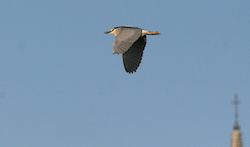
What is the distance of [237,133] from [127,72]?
1994cm

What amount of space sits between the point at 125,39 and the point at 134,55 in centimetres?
345

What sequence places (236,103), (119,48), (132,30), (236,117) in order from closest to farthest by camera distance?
(119,48)
(132,30)
(236,103)
(236,117)

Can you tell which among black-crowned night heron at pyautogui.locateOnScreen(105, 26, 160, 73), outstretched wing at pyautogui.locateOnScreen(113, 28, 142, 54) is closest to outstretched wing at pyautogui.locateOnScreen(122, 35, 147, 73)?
black-crowned night heron at pyautogui.locateOnScreen(105, 26, 160, 73)

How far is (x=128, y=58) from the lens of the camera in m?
52.9

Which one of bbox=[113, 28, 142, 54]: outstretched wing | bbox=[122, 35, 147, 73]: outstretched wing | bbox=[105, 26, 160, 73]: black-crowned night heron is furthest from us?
bbox=[122, 35, 147, 73]: outstretched wing

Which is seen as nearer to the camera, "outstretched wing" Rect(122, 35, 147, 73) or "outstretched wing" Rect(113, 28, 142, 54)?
"outstretched wing" Rect(113, 28, 142, 54)

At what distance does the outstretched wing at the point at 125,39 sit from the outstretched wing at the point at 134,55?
118cm

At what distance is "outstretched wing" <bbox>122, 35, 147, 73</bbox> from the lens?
173 feet

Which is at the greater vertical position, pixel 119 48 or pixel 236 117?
pixel 236 117

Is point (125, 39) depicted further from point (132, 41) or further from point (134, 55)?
point (134, 55)

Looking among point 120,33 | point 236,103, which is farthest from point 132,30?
point 236,103

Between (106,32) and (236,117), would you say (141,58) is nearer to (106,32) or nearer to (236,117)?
(106,32)

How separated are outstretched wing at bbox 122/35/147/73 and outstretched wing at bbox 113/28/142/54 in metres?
1.18

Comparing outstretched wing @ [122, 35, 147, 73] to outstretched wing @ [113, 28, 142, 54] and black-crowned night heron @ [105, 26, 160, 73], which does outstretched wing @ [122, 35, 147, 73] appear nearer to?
black-crowned night heron @ [105, 26, 160, 73]
